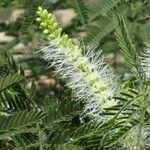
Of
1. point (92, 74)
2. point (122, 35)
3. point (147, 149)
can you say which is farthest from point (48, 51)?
point (147, 149)

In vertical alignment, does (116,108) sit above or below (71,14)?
below

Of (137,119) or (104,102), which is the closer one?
(137,119)

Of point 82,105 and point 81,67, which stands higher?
point 81,67

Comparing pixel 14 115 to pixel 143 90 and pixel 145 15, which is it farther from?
pixel 145 15

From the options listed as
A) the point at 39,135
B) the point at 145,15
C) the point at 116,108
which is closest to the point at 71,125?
the point at 39,135

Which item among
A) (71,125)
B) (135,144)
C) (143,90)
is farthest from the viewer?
(71,125)

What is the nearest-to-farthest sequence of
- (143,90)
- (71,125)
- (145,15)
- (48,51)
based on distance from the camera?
(143,90), (48,51), (71,125), (145,15)

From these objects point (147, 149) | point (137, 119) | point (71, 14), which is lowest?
point (147, 149)
